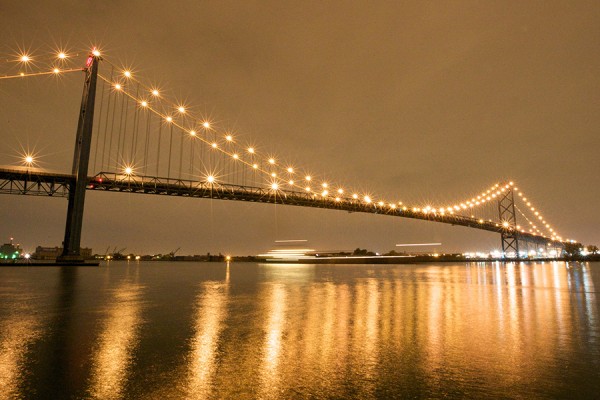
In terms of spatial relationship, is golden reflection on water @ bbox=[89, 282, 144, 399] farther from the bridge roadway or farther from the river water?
the bridge roadway

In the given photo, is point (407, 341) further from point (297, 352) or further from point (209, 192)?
point (209, 192)

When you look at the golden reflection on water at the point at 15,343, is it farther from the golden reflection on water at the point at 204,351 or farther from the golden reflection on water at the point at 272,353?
the golden reflection on water at the point at 272,353

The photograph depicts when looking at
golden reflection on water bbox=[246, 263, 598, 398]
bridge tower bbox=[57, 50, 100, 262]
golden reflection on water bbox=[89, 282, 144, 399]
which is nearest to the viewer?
golden reflection on water bbox=[89, 282, 144, 399]

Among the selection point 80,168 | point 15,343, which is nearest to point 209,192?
point 80,168

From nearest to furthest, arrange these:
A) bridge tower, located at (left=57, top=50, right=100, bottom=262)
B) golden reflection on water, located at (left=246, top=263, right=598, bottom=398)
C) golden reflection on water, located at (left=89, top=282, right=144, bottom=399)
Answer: golden reflection on water, located at (left=89, top=282, right=144, bottom=399) → golden reflection on water, located at (left=246, top=263, right=598, bottom=398) → bridge tower, located at (left=57, top=50, right=100, bottom=262)

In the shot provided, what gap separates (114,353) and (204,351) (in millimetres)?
1125

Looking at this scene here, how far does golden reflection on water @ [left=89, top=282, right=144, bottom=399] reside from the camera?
3504 millimetres

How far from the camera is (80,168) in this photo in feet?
102

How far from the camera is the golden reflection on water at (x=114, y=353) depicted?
350cm

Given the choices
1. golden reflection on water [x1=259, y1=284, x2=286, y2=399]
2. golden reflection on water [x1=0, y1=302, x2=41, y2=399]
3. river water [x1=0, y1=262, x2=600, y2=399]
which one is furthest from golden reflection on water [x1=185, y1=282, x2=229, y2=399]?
golden reflection on water [x1=0, y1=302, x2=41, y2=399]

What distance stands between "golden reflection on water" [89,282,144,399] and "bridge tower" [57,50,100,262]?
25.8 meters

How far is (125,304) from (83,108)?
29875 mm

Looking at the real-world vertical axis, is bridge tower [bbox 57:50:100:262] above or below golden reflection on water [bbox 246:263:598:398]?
above

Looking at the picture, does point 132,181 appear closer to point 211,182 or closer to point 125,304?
point 211,182
